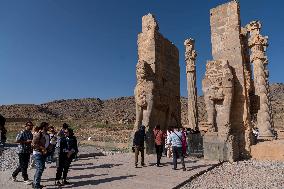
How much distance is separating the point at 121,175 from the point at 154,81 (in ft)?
19.0

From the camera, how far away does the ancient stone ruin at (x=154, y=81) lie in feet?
43.5

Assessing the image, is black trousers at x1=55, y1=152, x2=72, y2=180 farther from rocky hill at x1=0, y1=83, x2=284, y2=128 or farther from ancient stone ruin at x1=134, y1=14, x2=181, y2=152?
rocky hill at x1=0, y1=83, x2=284, y2=128

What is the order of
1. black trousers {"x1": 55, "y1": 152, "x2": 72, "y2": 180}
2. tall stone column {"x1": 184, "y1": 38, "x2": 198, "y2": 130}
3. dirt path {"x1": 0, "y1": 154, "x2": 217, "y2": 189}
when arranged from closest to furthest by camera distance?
dirt path {"x1": 0, "y1": 154, "x2": 217, "y2": 189}, black trousers {"x1": 55, "y1": 152, "x2": 72, "y2": 180}, tall stone column {"x1": 184, "y1": 38, "x2": 198, "y2": 130}

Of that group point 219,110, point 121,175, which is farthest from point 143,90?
point 121,175

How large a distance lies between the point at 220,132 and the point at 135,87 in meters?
4.23

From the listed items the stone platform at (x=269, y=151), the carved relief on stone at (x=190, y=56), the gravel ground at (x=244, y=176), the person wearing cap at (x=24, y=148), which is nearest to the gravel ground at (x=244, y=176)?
the gravel ground at (x=244, y=176)

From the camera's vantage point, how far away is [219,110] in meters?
12.0

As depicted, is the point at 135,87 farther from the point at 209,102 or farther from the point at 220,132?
the point at 220,132

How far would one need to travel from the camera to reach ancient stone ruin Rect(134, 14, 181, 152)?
13.3 meters

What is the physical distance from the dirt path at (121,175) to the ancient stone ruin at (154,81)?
267cm

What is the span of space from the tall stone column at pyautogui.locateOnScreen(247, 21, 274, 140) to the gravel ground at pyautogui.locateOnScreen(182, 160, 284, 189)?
7.86 metres

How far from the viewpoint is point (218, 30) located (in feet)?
40.2

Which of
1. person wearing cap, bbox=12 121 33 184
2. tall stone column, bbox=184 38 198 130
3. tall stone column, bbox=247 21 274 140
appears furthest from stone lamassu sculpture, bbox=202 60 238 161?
tall stone column, bbox=184 38 198 130

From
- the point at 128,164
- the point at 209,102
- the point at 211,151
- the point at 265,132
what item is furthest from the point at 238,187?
the point at 265,132
